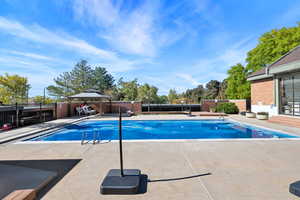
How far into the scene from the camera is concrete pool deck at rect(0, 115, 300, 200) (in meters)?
2.59

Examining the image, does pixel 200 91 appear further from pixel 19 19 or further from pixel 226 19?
pixel 19 19

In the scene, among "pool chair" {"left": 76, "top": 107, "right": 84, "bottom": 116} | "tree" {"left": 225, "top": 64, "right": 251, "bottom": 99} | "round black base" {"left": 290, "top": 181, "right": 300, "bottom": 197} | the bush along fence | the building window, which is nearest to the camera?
"round black base" {"left": 290, "top": 181, "right": 300, "bottom": 197}

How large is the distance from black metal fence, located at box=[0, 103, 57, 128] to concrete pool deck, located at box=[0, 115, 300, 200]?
4061 millimetres

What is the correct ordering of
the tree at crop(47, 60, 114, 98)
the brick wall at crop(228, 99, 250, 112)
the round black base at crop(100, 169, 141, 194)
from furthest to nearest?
the tree at crop(47, 60, 114, 98) < the brick wall at crop(228, 99, 250, 112) < the round black base at crop(100, 169, 141, 194)

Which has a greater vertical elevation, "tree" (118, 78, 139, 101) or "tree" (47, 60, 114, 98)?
"tree" (47, 60, 114, 98)

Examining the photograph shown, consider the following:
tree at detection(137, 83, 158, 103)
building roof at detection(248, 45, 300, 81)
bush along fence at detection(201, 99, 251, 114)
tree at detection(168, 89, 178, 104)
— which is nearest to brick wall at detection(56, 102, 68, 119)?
bush along fence at detection(201, 99, 251, 114)

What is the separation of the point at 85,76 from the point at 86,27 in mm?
25351

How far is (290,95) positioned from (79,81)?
35.8m

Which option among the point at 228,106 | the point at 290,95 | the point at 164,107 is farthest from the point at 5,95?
the point at 290,95

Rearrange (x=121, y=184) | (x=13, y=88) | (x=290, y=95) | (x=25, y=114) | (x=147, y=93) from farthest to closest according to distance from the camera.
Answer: (x=147, y=93) < (x=13, y=88) < (x=290, y=95) < (x=25, y=114) < (x=121, y=184)

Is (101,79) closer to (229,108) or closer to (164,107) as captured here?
(164,107)

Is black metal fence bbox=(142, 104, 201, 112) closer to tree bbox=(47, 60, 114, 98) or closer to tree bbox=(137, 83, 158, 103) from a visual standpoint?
tree bbox=(137, 83, 158, 103)

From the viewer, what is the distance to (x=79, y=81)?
36.1 meters

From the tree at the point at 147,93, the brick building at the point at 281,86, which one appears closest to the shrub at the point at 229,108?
the brick building at the point at 281,86
